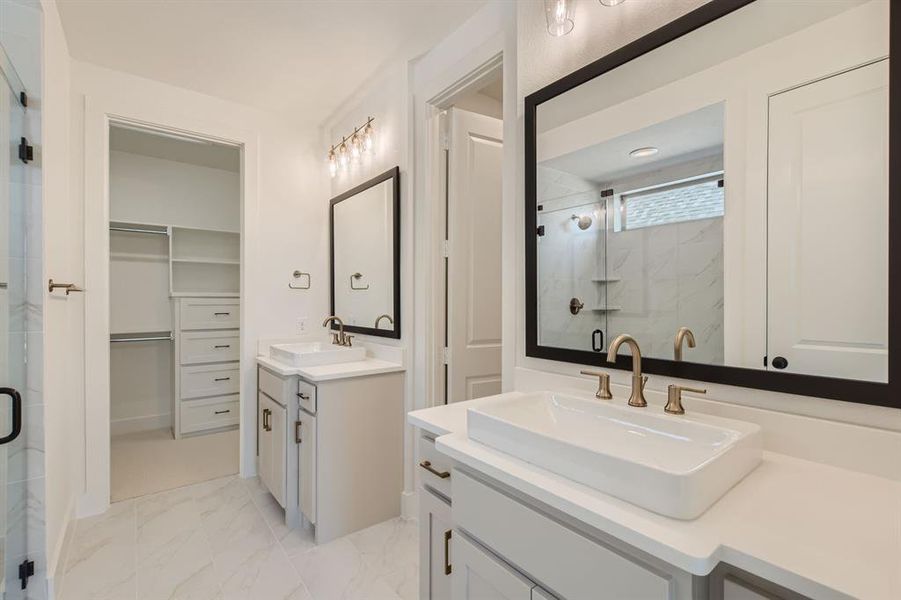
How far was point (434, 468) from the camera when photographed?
4.38 ft

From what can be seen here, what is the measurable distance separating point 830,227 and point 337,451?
210 cm

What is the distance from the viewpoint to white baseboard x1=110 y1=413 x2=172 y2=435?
12.3 ft

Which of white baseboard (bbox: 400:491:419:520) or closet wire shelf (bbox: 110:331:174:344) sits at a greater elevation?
closet wire shelf (bbox: 110:331:174:344)

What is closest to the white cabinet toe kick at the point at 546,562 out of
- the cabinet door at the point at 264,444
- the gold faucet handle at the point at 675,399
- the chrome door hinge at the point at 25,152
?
the gold faucet handle at the point at 675,399

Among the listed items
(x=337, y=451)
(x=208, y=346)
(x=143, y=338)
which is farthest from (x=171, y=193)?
(x=337, y=451)

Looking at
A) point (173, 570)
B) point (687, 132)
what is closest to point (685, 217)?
point (687, 132)

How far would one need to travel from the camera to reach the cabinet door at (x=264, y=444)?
2543mm

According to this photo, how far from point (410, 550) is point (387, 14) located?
2.56 metres

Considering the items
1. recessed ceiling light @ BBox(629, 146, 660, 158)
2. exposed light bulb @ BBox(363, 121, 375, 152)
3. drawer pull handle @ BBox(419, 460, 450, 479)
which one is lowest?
drawer pull handle @ BBox(419, 460, 450, 479)

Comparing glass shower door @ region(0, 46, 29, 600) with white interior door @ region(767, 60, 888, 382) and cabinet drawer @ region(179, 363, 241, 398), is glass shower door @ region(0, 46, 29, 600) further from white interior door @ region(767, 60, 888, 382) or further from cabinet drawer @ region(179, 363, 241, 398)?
white interior door @ region(767, 60, 888, 382)

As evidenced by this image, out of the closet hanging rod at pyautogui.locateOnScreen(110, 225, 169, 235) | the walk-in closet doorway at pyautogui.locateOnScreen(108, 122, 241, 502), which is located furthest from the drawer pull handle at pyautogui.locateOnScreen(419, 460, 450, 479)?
the closet hanging rod at pyautogui.locateOnScreen(110, 225, 169, 235)

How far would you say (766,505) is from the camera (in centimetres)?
73

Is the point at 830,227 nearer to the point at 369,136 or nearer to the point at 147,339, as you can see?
the point at 369,136

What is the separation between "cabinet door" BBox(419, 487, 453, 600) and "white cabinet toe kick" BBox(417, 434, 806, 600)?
7cm
